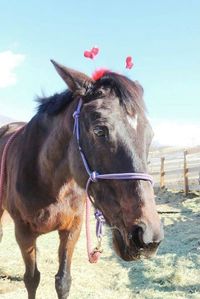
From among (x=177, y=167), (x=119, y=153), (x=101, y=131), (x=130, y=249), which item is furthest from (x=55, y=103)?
(x=177, y=167)

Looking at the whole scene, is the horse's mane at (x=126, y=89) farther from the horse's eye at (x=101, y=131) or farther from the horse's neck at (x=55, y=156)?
the horse's neck at (x=55, y=156)

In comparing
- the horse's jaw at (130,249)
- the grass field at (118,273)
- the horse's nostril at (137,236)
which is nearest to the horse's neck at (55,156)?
the horse's jaw at (130,249)

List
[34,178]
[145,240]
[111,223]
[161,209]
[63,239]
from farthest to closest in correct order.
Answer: [161,209]
[63,239]
[34,178]
[111,223]
[145,240]

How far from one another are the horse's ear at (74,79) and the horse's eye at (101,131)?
1.22ft

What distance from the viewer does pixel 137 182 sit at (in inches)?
81.4

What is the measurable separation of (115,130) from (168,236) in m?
5.07

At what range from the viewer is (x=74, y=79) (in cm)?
256

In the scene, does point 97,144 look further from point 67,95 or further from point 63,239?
point 63,239

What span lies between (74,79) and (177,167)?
13559mm

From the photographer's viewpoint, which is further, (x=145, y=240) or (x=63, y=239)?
(x=63, y=239)

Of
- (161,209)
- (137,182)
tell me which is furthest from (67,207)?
(161,209)

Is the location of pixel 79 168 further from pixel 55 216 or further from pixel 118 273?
pixel 118 273

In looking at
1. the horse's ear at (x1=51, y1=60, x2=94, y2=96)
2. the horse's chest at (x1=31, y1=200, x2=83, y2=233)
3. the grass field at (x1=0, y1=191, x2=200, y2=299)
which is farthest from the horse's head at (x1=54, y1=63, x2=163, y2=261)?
the grass field at (x1=0, y1=191, x2=200, y2=299)

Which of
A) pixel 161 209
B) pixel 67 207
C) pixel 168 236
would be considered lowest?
pixel 161 209
